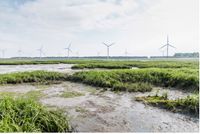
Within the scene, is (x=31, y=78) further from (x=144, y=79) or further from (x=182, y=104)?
(x=182, y=104)

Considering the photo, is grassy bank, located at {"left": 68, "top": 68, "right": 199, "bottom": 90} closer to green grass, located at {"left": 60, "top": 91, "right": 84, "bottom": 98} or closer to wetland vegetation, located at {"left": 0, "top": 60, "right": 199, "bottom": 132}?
wetland vegetation, located at {"left": 0, "top": 60, "right": 199, "bottom": 132}

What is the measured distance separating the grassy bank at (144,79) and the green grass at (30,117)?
8.60 m

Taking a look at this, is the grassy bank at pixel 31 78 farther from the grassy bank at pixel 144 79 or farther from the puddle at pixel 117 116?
the puddle at pixel 117 116

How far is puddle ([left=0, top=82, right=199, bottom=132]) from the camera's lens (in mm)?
8383

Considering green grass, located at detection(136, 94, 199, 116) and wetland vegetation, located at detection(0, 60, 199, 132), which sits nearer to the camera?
wetland vegetation, located at detection(0, 60, 199, 132)

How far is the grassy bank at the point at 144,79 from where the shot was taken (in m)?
15.9

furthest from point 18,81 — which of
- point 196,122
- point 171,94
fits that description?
point 196,122

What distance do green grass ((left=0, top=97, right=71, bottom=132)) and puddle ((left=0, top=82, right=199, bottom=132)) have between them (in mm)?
1027

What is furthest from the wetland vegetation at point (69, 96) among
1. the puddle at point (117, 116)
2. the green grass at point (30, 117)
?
the puddle at point (117, 116)

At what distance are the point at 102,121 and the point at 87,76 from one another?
36.0ft

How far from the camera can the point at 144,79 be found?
1858 centimetres

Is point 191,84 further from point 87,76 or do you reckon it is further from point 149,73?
point 87,76

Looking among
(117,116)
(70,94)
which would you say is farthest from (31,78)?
(117,116)

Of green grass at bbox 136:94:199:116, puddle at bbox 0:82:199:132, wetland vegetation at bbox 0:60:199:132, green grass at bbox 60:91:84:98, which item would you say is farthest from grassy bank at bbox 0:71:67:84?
green grass at bbox 136:94:199:116
